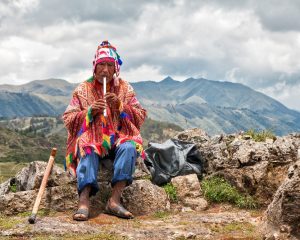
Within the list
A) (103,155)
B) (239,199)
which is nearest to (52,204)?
(103,155)

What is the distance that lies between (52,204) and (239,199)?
458cm

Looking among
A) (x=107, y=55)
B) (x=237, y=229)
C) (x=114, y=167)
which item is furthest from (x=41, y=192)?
(x=237, y=229)

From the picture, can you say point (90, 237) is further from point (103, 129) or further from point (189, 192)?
point (189, 192)

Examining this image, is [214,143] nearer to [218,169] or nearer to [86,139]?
[218,169]

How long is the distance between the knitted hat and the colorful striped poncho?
52cm

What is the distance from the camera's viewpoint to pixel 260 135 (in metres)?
13.4

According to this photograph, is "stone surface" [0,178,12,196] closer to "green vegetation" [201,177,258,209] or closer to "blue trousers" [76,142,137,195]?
"blue trousers" [76,142,137,195]

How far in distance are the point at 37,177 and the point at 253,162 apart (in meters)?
5.61

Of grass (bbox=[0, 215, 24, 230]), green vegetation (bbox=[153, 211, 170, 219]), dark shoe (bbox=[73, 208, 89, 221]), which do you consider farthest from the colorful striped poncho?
grass (bbox=[0, 215, 24, 230])

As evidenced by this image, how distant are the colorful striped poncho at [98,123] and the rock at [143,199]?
83 cm

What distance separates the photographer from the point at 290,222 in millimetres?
6027

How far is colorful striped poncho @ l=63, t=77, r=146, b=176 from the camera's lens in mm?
9711

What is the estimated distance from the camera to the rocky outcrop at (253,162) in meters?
10.9

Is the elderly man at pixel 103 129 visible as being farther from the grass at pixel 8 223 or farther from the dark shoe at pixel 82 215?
the grass at pixel 8 223
